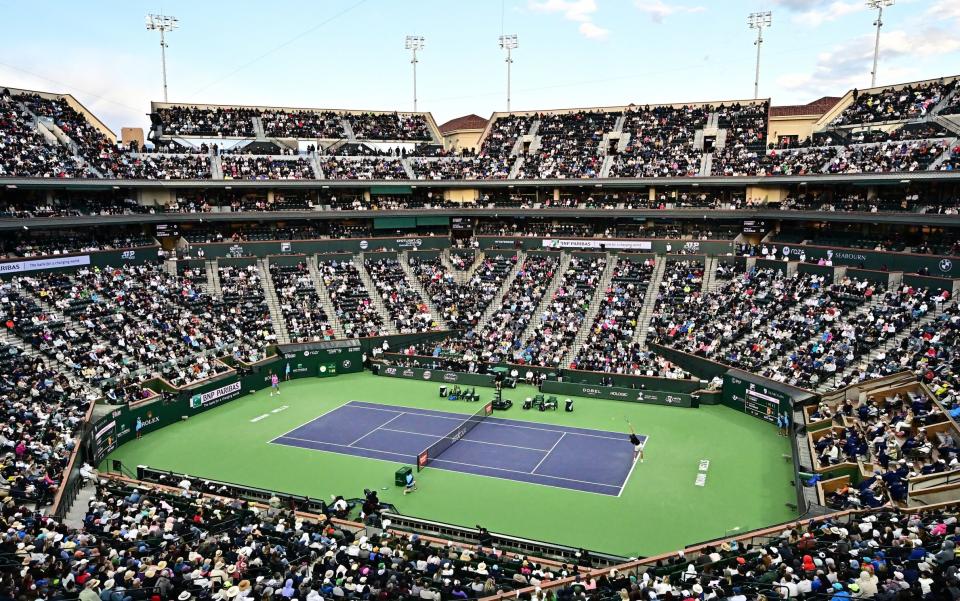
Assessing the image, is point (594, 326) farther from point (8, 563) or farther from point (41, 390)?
point (8, 563)

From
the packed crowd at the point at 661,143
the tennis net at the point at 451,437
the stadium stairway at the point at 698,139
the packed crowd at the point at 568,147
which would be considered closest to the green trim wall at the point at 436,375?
the tennis net at the point at 451,437

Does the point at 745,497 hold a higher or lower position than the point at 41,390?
lower

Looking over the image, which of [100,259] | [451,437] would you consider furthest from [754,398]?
[100,259]

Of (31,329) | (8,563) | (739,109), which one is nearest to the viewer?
(8,563)

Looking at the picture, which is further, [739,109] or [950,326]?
[739,109]

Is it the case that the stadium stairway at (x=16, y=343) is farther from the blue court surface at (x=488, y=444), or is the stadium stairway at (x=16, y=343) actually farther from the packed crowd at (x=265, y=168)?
the packed crowd at (x=265, y=168)

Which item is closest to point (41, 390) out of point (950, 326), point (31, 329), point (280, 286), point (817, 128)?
point (31, 329)

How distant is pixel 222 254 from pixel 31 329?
18052mm

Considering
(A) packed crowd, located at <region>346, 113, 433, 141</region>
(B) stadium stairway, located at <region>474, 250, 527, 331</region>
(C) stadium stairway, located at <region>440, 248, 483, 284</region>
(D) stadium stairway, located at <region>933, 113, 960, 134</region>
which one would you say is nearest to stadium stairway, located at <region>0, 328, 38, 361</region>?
(B) stadium stairway, located at <region>474, 250, 527, 331</region>

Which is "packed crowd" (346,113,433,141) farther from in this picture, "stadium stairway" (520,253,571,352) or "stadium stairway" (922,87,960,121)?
"stadium stairway" (922,87,960,121)

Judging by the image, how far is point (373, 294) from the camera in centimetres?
5403

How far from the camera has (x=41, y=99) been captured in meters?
53.1

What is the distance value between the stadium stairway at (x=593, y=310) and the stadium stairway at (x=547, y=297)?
3287mm

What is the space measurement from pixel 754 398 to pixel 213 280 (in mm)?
39414
